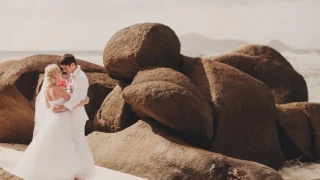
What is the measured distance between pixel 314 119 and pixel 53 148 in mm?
5399

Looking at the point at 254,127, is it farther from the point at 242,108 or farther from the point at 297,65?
the point at 297,65

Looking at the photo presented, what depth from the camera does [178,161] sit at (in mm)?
6531

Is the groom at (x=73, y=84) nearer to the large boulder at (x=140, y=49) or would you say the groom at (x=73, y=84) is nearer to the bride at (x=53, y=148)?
the bride at (x=53, y=148)

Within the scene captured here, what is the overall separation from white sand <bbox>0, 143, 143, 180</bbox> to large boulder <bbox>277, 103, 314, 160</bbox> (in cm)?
338

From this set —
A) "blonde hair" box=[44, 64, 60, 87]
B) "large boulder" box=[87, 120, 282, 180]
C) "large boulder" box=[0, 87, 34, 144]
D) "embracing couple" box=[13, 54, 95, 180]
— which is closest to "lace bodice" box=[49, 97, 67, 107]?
"embracing couple" box=[13, 54, 95, 180]

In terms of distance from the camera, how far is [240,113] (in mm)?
8031

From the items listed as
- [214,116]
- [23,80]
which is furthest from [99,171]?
[23,80]

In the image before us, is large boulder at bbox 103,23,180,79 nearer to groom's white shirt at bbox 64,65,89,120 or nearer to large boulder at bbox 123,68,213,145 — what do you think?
large boulder at bbox 123,68,213,145

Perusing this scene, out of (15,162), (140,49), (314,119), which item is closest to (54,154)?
(15,162)

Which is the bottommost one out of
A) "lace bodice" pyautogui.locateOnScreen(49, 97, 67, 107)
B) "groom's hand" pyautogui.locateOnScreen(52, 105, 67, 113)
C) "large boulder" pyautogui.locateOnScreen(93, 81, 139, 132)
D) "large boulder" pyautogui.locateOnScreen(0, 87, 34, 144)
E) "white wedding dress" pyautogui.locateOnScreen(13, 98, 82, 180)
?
"large boulder" pyautogui.locateOnScreen(0, 87, 34, 144)

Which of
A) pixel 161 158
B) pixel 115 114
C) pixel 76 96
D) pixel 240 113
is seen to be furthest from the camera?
pixel 115 114

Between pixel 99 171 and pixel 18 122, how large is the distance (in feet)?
11.6

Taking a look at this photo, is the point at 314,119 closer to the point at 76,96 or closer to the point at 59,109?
the point at 76,96

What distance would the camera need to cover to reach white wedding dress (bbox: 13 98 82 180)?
5668 millimetres
